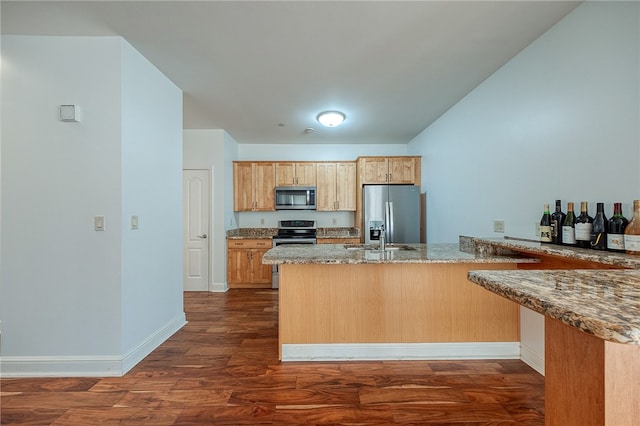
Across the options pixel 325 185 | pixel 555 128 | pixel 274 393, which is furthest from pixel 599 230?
pixel 325 185

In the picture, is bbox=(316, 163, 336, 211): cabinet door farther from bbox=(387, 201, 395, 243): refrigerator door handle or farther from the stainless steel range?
bbox=(387, 201, 395, 243): refrigerator door handle

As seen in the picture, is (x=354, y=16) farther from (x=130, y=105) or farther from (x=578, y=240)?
(x=578, y=240)

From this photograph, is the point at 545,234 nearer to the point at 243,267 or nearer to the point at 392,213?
the point at 392,213

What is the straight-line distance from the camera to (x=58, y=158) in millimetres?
2217

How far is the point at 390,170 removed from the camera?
4.87 metres

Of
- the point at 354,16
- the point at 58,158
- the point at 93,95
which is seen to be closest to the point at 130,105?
the point at 93,95

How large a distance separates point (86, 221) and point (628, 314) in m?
2.98

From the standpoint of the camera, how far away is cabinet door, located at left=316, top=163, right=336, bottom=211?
520 cm

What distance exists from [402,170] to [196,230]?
3.55 metres

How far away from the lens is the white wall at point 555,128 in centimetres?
163

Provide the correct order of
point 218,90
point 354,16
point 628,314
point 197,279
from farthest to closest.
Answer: point 197,279 → point 218,90 → point 354,16 → point 628,314

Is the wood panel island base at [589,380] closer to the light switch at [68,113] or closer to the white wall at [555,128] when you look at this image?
the white wall at [555,128]

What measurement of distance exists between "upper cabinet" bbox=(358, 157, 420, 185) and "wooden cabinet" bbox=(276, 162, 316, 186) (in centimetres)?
91

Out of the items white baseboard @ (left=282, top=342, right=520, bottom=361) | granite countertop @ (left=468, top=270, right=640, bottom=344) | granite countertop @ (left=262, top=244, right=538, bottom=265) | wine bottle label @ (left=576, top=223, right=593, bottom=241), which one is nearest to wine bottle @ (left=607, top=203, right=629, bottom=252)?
wine bottle label @ (left=576, top=223, right=593, bottom=241)
